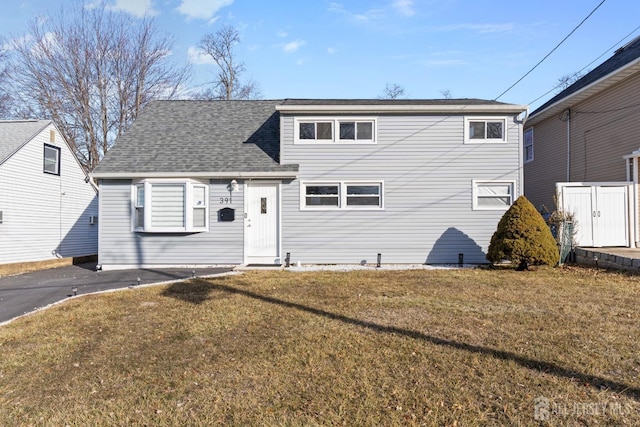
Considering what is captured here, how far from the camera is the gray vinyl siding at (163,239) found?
10547 mm

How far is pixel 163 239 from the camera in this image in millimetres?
10539

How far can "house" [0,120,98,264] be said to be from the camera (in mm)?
11680

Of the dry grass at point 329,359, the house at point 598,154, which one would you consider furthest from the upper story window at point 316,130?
the house at point 598,154

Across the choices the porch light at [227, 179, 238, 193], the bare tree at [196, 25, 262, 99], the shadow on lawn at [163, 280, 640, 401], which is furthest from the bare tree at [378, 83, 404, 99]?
the shadow on lawn at [163, 280, 640, 401]

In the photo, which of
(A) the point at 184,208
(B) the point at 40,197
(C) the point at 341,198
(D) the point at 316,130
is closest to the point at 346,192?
(C) the point at 341,198

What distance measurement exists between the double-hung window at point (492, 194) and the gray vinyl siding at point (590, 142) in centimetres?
250

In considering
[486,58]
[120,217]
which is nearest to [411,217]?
[486,58]

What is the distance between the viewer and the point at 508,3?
360 inches

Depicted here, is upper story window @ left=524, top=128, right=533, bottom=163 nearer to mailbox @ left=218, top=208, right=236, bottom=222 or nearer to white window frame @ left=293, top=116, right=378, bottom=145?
white window frame @ left=293, top=116, right=378, bottom=145

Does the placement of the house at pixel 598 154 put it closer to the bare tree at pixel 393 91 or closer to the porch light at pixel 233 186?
the porch light at pixel 233 186

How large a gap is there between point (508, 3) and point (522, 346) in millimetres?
8789

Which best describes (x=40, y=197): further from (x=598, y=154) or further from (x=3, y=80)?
(x=598, y=154)

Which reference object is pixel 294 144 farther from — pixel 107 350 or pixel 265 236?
pixel 107 350

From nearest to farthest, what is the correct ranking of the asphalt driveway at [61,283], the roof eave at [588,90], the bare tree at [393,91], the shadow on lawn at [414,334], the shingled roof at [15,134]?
the shadow on lawn at [414,334], the asphalt driveway at [61,283], the roof eave at [588,90], the shingled roof at [15,134], the bare tree at [393,91]
